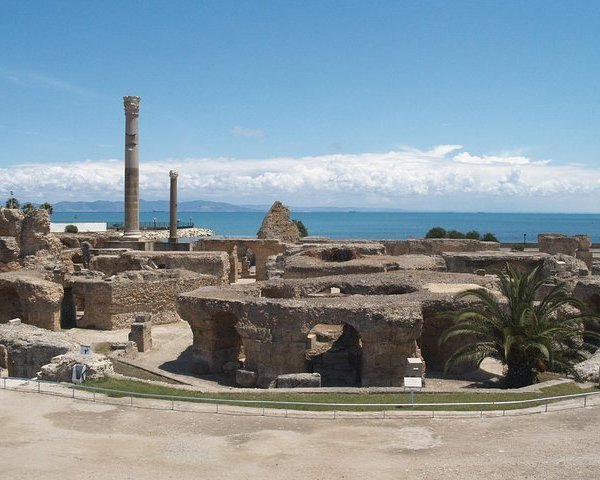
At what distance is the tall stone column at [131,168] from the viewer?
4031 centimetres

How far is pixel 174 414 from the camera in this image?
12.9 metres

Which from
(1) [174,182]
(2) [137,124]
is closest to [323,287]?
(2) [137,124]

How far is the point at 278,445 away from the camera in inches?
444

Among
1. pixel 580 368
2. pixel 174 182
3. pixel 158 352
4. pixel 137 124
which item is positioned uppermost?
pixel 137 124

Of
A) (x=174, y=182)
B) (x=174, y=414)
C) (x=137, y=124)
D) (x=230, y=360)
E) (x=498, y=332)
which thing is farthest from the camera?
(x=174, y=182)

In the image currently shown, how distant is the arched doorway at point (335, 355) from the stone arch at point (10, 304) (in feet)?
40.3

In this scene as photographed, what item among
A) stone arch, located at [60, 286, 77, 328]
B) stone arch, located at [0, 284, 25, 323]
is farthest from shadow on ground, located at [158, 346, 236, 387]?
stone arch, located at [0, 284, 25, 323]

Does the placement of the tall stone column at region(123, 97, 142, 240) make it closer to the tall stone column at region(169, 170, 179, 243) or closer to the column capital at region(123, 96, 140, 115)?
the column capital at region(123, 96, 140, 115)

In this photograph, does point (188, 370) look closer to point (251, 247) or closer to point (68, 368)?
point (68, 368)

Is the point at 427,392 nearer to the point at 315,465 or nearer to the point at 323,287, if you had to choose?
the point at 315,465

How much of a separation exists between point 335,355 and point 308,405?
28.0 ft

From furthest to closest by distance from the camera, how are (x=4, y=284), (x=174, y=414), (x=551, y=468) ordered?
(x=4, y=284)
(x=174, y=414)
(x=551, y=468)

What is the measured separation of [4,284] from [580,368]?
2136 cm

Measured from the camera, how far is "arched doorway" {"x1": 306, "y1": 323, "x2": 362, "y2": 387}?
19.9 m
